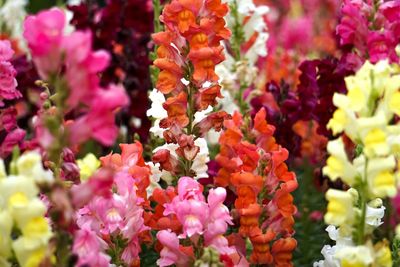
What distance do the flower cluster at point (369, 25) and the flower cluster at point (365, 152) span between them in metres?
0.48

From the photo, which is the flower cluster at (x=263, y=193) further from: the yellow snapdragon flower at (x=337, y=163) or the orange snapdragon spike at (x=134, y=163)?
the yellow snapdragon flower at (x=337, y=163)

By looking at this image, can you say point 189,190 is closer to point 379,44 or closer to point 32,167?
point 32,167

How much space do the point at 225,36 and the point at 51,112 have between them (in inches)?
17.0

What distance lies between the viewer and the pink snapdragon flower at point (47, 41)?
1.16 m

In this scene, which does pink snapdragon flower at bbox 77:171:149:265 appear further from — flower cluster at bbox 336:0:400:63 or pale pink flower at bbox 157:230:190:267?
flower cluster at bbox 336:0:400:63

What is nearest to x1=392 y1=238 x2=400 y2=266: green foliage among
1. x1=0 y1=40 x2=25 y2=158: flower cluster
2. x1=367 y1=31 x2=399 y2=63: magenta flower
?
x1=367 y1=31 x2=399 y2=63: magenta flower

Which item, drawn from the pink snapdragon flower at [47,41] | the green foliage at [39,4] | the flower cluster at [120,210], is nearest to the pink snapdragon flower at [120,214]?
the flower cluster at [120,210]

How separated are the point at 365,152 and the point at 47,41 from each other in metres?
0.44

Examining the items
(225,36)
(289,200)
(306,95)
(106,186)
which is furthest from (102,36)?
(106,186)

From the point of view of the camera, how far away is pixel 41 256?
122 centimetres

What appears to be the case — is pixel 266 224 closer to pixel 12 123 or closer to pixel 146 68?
pixel 12 123

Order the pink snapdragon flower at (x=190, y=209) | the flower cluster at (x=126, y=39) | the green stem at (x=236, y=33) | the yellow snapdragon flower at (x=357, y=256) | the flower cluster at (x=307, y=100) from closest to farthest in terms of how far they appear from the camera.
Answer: the yellow snapdragon flower at (x=357, y=256), the pink snapdragon flower at (x=190, y=209), the flower cluster at (x=307, y=100), the green stem at (x=236, y=33), the flower cluster at (x=126, y=39)

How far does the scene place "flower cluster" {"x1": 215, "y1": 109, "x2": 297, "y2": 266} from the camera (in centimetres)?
158

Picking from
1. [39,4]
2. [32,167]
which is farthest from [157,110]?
[39,4]
